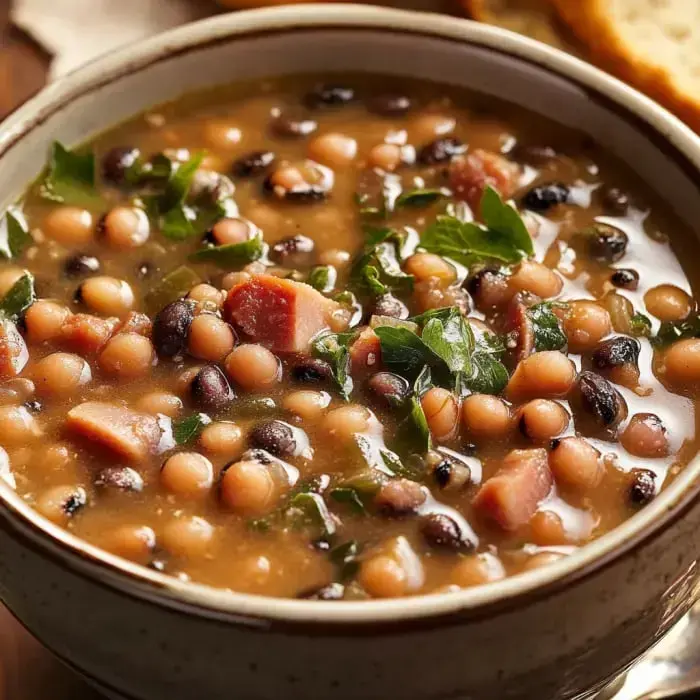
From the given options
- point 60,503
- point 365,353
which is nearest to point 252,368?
point 365,353

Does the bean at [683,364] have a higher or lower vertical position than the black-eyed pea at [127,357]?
higher

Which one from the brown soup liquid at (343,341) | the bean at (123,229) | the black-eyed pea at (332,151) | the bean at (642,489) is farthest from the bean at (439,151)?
the bean at (642,489)

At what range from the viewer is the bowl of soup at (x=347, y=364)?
178 centimetres

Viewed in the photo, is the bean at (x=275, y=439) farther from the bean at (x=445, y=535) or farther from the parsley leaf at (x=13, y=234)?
the parsley leaf at (x=13, y=234)

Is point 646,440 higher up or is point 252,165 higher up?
point 252,165

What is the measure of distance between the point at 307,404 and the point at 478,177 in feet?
2.59

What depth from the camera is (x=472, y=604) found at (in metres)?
1.69

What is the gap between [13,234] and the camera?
263 cm

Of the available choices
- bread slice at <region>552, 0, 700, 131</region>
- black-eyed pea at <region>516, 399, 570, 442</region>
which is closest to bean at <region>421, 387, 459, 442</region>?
black-eyed pea at <region>516, 399, 570, 442</region>

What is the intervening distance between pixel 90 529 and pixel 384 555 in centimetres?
52

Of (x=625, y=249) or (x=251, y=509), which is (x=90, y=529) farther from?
(x=625, y=249)

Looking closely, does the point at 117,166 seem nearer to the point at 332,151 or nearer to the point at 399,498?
the point at 332,151

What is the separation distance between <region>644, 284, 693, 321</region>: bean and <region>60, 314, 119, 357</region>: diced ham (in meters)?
1.14

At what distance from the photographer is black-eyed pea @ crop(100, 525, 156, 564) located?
2002 mm
